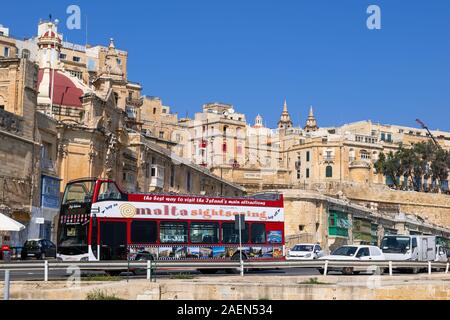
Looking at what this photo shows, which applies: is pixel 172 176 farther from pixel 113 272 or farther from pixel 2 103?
pixel 113 272

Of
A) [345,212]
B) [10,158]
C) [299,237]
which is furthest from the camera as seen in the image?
[345,212]

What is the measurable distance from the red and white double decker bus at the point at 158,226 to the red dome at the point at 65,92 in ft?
99.6

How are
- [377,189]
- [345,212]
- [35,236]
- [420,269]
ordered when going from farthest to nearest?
1. [377,189]
2. [345,212]
3. [35,236]
4. [420,269]

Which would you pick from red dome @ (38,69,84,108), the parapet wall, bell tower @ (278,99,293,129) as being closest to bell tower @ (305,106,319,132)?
bell tower @ (278,99,293,129)

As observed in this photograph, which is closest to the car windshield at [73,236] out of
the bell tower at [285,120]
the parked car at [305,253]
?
the parked car at [305,253]

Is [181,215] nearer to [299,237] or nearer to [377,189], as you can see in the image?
[299,237]

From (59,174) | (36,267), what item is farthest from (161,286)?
(59,174)

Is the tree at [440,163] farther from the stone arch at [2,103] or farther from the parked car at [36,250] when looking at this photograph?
the parked car at [36,250]

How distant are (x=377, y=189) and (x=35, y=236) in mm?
73958

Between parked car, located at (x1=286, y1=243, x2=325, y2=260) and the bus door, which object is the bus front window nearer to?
the bus door

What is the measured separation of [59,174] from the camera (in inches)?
2090

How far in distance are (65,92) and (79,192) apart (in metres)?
34.1

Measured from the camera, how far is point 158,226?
33.4 meters

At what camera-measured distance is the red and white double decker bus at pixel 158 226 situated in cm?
3156
